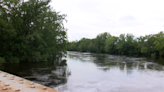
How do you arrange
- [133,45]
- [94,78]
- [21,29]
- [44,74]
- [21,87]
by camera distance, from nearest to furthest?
1. [21,87]
2. [94,78]
3. [44,74]
4. [21,29]
5. [133,45]

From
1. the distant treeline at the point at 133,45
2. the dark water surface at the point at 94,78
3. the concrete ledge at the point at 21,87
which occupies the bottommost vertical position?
the dark water surface at the point at 94,78

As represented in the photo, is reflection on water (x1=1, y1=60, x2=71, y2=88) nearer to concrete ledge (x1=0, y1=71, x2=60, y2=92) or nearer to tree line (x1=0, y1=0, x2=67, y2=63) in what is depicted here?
concrete ledge (x1=0, y1=71, x2=60, y2=92)

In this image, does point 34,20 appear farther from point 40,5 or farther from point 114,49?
point 114,49

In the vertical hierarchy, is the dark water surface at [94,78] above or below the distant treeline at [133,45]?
below

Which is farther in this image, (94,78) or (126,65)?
(126,65)

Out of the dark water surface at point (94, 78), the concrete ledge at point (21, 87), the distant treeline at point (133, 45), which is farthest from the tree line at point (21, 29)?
→ the distant treeline at point (133, 45)

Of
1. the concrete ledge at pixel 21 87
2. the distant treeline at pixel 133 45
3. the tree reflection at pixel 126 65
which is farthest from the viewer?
the distant treeline at pixel 133 45

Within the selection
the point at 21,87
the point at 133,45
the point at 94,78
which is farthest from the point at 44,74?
the point at 133,45

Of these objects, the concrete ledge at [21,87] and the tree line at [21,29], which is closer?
the concrete ledge at [21,87]

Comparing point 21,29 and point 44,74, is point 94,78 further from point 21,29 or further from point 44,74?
point 21,29

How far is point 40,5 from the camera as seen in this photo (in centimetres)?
2114

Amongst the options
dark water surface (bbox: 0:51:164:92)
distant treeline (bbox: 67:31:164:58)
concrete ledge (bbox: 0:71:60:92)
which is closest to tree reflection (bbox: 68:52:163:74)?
dark water surface (bbox: 0:51:164:92)

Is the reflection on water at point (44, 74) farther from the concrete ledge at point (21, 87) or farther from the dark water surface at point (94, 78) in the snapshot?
the concrete ledge at point (21, 87)

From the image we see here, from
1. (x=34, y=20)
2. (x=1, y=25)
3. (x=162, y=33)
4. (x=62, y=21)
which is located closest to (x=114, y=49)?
(x=162, y=33)
